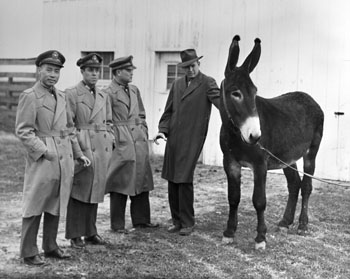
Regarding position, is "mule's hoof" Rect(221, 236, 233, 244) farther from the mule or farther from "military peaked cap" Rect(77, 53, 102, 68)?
"military peaked cap" Rect(77, 53, 102, 68)

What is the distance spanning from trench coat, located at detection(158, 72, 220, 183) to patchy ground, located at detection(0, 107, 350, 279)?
2.64 feet

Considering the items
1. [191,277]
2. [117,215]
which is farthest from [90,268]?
[117,215]

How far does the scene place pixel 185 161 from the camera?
618cm

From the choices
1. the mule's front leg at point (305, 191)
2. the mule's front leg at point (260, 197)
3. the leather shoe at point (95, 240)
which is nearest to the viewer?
the mule's front leg at point (260, 197)

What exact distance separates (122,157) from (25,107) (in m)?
1.68

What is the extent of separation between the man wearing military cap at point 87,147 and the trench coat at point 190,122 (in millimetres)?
933

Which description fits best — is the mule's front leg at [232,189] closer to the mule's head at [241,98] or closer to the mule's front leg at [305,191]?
the mule's head at [241,98]

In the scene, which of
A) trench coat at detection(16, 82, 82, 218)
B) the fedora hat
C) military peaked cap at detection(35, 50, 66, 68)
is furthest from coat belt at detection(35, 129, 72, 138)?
the fedora hat

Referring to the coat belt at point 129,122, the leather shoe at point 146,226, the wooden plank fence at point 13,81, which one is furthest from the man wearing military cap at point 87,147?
the wooden plank fence at point 13,81

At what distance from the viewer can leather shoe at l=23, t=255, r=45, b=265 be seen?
494 centimetres

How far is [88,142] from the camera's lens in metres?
5.46

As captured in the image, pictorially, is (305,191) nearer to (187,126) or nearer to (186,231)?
(186,231)

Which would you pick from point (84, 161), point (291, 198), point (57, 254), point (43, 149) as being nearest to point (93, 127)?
point (84, 161)

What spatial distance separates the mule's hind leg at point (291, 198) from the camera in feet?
21.9
